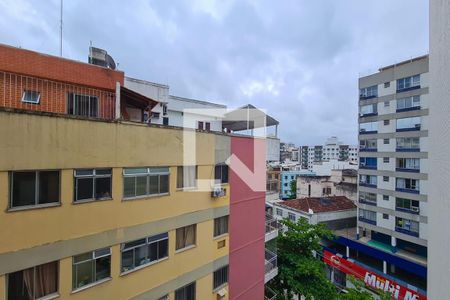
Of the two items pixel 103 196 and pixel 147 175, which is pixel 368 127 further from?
pixel 103 196

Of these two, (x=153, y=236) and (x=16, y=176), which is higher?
(x=16, y=176)

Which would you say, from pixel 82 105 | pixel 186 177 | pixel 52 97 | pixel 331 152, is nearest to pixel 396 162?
pixel 186 177

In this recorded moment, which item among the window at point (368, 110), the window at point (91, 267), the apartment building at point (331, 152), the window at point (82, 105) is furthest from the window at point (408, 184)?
the apartment building at point (331, 152)

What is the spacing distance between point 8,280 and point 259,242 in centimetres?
839

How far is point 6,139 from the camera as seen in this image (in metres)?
4.68

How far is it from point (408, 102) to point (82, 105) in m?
24.4

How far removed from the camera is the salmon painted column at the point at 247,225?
31.9ft

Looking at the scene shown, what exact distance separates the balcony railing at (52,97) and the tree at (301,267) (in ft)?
36.9

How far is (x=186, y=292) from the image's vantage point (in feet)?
26.5

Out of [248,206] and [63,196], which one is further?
[248,206]

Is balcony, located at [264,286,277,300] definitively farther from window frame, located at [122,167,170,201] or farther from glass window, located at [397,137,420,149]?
glass window, located at [397,137,420,149]

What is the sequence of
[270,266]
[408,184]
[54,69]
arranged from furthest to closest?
[408,184] → [270,266] → [54,69]

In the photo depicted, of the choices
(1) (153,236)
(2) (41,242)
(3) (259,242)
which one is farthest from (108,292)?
(3) (259,242)

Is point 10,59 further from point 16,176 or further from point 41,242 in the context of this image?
point 41,242
